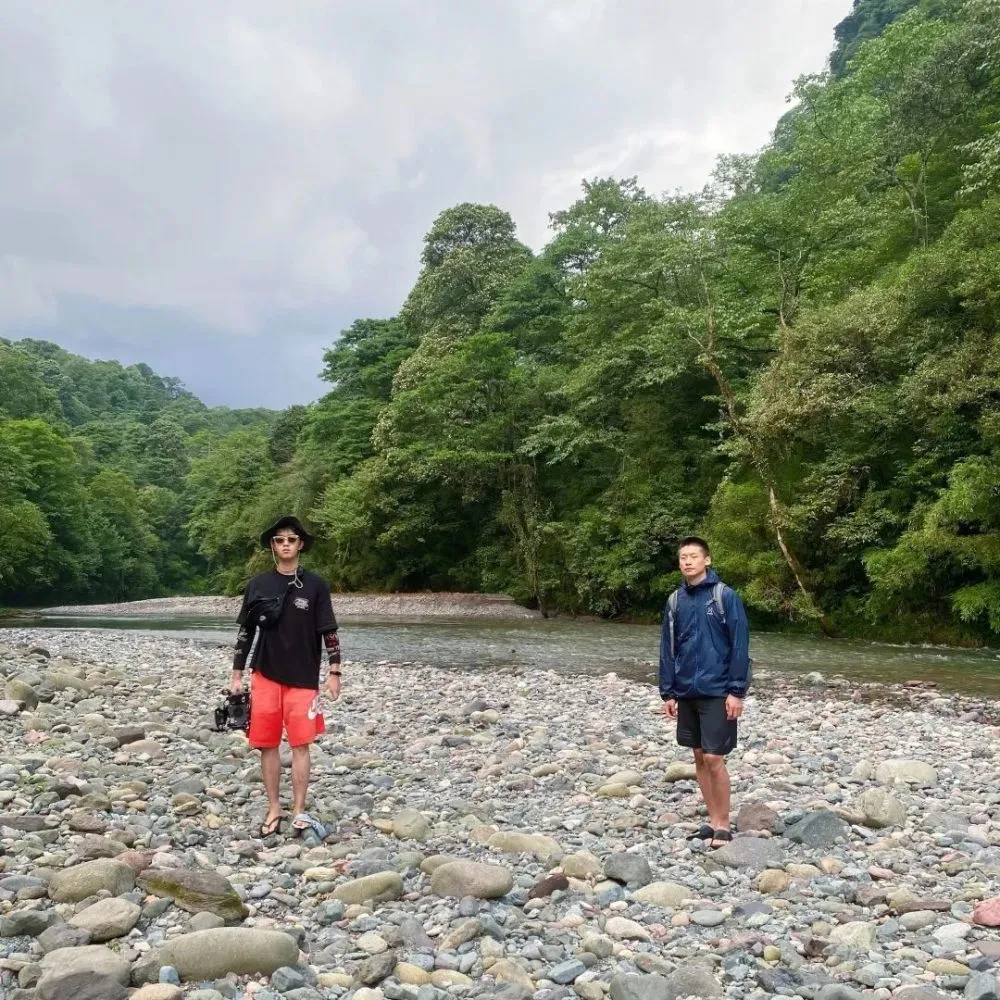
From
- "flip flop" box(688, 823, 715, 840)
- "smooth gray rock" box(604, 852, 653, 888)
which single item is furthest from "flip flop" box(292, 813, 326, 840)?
"flip flop" box(688, 823, 715, 840)

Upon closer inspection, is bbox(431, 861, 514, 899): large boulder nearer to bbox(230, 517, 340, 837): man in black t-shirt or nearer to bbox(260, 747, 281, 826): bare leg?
bbox(230, 517, 340, 837): man in black t-shirt

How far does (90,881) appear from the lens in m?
4.04

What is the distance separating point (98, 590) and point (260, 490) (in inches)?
875

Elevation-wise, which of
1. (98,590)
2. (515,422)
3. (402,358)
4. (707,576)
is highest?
(402,358)

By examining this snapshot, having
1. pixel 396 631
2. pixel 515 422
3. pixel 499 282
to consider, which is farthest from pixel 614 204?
pixel 396 631

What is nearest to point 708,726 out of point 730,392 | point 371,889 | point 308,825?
point 371,889

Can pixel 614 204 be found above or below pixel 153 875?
above

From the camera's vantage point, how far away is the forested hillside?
165ft

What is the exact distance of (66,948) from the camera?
338 cm

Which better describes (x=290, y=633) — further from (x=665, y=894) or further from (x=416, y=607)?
(x=416, y=607)

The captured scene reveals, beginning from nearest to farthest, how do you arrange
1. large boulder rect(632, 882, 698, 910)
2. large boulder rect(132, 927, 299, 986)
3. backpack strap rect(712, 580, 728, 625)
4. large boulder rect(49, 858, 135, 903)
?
large boulder rect(132, 927, 299, 986) < large boulder rect(49, 858, 135, 903) < large boulder rect(632, 882, 698, 910) < backpack strap rect(712, 580, 728, 625)

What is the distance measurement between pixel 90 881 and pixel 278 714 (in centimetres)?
153

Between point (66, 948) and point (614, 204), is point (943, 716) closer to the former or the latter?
point (66, 948)

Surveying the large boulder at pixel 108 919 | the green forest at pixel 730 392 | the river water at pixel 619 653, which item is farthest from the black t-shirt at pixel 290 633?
the green forest at pixel 730 392
